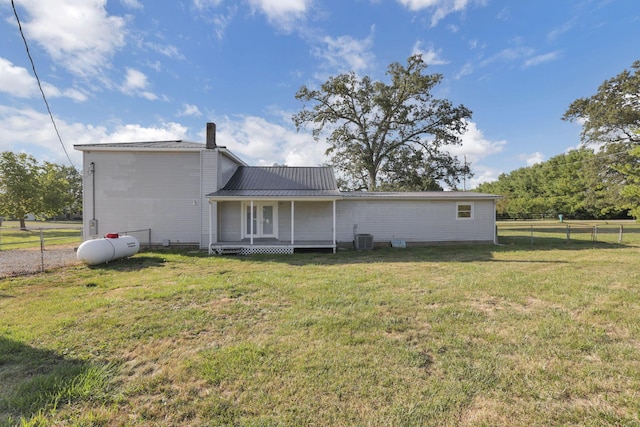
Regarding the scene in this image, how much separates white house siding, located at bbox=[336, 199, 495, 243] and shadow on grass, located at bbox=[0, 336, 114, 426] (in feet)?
37.0

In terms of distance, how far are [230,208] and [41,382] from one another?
36.2 feet

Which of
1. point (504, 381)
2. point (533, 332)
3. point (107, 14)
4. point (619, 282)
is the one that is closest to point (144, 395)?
point (504, 381)

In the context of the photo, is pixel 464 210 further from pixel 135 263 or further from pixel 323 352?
pixel 135 263

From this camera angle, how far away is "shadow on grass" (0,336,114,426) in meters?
2.49

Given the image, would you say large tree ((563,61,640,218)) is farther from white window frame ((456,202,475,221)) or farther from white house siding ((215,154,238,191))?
white house siding ((215,154,238,191))

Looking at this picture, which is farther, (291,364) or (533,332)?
(533,332)

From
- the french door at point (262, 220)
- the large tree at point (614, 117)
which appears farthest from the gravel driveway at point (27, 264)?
the large tree at point (614, 117)

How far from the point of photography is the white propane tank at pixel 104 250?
8703 millimetres

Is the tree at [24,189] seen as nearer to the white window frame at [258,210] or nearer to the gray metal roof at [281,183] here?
the gray metal roof at [281,183]

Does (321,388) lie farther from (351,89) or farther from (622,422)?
(351,89)

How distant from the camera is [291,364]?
10.4 ft

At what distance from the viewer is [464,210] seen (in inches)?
561

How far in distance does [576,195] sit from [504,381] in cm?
5049

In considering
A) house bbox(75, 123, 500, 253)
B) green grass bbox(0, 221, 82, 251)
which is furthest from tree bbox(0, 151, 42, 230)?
house bbox(75, 123, 500, 253)
